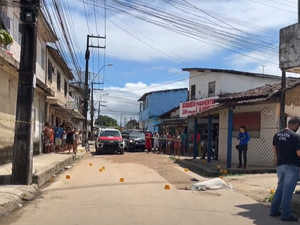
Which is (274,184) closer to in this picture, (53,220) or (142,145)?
(53,220)

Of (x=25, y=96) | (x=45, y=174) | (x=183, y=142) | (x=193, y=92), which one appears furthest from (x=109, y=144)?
(x=25, y=96)

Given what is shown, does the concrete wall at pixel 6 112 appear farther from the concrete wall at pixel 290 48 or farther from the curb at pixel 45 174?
the concrete wall at pixel 290 48

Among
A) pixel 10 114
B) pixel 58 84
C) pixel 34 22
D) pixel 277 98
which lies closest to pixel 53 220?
pixel 34 22

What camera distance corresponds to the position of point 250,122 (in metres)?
15.8

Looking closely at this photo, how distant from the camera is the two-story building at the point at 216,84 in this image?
1091 inches

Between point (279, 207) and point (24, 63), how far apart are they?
22.5 ft

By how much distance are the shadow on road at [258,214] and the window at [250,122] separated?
744 centimetres

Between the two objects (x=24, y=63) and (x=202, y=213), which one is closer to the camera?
(x=202, y=213)

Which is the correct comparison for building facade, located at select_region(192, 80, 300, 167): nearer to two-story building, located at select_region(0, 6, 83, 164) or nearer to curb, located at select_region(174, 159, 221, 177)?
curb, located at select_region(174, 159, 221, 177)

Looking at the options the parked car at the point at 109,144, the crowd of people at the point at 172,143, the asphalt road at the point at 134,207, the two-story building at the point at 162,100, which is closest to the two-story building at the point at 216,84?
the crowd of people at the point at 172,143

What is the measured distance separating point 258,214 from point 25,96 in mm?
6196

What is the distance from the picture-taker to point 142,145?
1182 inches

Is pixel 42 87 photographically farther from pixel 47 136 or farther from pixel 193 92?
pixel 193 92

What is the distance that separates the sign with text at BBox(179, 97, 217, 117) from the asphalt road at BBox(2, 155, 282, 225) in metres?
17.3
